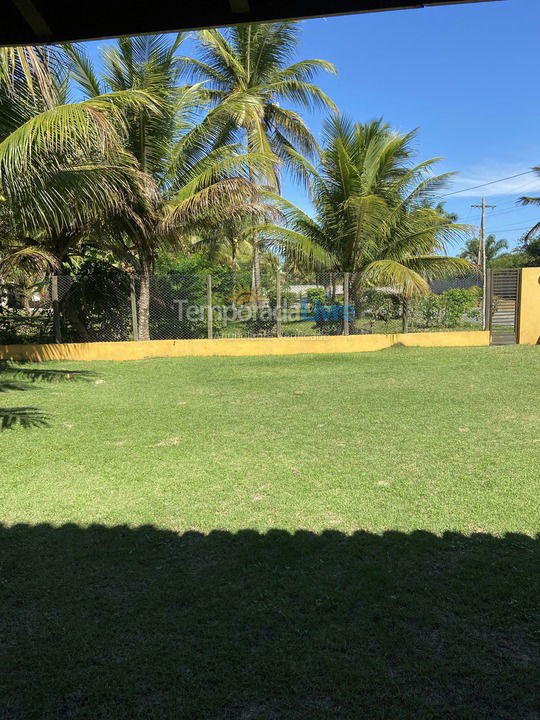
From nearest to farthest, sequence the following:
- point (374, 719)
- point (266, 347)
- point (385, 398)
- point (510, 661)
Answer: point (374, 719)
point (510, 661)
point (385, 398)
point (266, 347)

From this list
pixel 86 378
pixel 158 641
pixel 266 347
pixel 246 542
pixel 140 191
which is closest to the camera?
pixel 158 641

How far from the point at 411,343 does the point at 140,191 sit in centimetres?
773

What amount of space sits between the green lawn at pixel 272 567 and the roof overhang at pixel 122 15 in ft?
9.71

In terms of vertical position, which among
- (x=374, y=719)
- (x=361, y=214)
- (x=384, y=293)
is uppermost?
(x=361, y=214)

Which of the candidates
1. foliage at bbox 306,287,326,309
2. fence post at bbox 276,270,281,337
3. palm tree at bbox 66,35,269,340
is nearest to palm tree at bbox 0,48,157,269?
palm tree at bbox 66,35,269,340

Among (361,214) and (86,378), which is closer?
(86,378)

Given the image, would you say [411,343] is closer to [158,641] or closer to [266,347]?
[266,347]

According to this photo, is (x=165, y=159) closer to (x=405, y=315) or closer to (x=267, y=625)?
(x=405, y=315)

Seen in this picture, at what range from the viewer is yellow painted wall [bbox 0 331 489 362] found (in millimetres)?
12031

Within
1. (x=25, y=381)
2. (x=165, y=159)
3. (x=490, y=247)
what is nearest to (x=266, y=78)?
(x=165, y=159)

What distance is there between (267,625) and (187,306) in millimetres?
10636

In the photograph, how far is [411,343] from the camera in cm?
1314

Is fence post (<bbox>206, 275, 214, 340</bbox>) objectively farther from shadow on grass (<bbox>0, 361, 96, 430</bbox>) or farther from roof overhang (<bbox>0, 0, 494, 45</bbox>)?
roof overhang (<bbox>0, 0, 494, 45</bbox>)

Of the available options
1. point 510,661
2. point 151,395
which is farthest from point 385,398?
point 510,661
